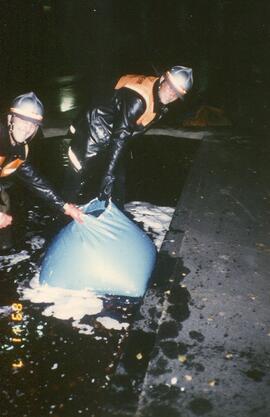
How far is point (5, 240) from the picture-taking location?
361cm

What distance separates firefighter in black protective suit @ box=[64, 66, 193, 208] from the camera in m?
3.12

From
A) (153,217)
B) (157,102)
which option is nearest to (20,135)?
(157,102)

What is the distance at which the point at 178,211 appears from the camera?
14.3 ft

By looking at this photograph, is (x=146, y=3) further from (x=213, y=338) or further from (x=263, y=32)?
(x=213, y=338)

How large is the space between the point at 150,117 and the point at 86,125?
673 mm

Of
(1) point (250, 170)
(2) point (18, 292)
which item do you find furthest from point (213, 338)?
(1) point (250, 170)

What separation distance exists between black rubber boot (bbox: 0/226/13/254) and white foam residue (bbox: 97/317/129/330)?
4.41 ft

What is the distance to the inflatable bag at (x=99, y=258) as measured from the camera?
2.86 meters

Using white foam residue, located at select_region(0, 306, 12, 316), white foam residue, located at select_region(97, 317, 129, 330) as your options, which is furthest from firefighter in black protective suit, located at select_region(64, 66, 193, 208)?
white foam residue, located at select_region(0, 306, 12, 316)

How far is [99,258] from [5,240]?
127 cm

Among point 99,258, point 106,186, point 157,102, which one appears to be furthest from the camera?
point 106,186

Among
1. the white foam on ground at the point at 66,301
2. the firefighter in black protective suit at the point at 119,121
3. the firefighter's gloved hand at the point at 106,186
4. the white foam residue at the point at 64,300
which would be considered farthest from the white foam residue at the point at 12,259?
the firefighter's gloved hand at the point at 106,186

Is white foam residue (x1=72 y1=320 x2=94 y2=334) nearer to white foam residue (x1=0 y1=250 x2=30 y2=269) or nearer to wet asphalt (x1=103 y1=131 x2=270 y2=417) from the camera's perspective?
wet asphalt (x1=103 y1=131 x2=270 y2=417)

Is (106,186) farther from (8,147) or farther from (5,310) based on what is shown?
(5,310)
